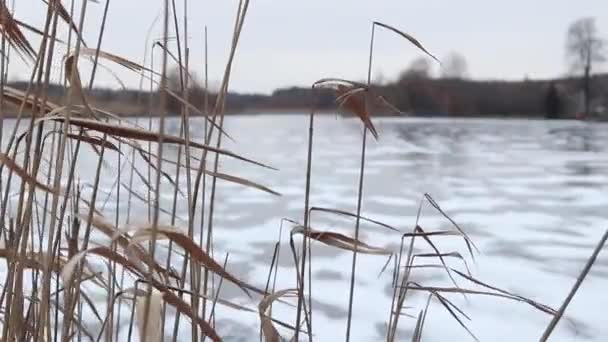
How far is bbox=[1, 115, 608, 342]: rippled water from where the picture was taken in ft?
5.82

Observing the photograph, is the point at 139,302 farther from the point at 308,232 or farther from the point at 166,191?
the point at 166,191

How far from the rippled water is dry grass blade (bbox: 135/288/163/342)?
0.43 metres

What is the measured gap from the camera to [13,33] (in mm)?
602

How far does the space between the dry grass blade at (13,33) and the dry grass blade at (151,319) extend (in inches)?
13.4

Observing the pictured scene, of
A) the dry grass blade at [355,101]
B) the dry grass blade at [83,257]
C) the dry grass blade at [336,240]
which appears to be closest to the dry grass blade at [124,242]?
the dry grass blade at [83,257]

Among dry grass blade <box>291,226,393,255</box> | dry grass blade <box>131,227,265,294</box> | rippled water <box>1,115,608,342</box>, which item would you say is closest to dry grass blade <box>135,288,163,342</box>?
dry grass blade <box>131,227,265,294</box>

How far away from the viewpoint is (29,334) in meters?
0.67

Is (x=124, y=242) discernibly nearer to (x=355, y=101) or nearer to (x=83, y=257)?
(x=83, y=257)

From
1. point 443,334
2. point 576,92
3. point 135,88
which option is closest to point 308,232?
point 135,88

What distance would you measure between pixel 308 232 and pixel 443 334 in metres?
1.22

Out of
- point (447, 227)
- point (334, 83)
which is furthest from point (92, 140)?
point (447, 227)

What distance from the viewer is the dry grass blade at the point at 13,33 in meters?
0.59

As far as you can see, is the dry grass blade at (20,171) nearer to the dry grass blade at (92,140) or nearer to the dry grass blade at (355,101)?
the dry grass blade at (92,140)

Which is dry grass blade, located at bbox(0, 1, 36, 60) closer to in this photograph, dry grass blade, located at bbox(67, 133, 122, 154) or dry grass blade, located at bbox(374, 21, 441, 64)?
dry grass blade, located at bbox(67, 133, 122, 154)
